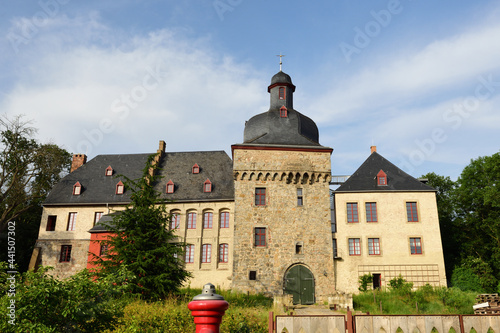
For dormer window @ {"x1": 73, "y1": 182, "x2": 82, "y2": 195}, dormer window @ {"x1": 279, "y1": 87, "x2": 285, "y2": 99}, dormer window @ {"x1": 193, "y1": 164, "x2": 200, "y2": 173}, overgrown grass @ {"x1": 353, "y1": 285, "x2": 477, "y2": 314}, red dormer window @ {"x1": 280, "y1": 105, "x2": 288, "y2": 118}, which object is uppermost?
dormer window @ {"x1": 279, "y1": 87, "x2": 285, "y2": 99}

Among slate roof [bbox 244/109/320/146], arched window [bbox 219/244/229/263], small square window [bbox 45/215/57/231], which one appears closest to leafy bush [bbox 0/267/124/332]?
arched window [bbox 219/244/229/263]

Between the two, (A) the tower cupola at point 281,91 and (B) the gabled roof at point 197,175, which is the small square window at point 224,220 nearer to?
(B) the gabled roof at point 197,175

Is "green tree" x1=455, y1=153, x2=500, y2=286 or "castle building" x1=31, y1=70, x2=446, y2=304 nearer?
"castle building" x1=31, y1=70, x2=446, y2=304

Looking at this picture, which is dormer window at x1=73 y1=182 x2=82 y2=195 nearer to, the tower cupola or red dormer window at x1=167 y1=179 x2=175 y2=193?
red dormer window at x1=167 y1=179 x2=175 y2=193

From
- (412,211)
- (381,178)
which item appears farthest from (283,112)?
(412,211)

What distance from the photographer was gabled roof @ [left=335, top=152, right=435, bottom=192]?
26.4 m

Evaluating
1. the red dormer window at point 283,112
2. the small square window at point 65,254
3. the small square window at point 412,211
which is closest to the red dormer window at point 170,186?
the small square window at point 65,254

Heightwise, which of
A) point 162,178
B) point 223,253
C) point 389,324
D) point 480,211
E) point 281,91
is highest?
point 281,91

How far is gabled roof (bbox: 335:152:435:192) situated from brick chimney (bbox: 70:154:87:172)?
22.1m

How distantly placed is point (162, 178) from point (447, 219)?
23828 mm

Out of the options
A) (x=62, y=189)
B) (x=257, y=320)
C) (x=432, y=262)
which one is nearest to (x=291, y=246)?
(x=432, y=262)

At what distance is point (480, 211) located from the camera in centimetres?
3112

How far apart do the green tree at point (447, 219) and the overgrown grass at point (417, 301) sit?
7.83 meters

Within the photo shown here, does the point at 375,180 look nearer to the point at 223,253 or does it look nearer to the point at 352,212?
the point at 352,212
